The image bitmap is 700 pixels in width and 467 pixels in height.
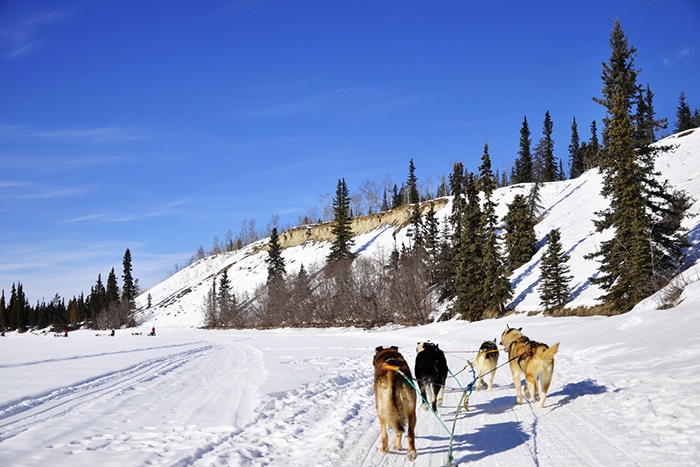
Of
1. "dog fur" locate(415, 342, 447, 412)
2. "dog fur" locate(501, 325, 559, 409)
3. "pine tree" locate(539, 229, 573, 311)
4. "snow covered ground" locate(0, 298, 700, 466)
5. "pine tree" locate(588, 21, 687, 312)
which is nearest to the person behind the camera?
"snow covered ground" locate(0, 298, 700, 466)

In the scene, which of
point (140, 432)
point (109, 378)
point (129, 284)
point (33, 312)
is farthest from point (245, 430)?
point (33, 312)

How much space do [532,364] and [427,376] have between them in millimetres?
1953

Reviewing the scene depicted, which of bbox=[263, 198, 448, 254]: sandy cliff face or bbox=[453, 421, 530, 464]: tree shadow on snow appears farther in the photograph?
bbox=[263, 198, 448, 254]: sandy cliff face

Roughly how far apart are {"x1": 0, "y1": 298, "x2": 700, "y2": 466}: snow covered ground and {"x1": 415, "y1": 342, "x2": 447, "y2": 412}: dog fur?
1.28 feet

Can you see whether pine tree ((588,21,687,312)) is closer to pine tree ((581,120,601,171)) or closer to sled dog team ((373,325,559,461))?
sled dog team ((373,325,559,461))

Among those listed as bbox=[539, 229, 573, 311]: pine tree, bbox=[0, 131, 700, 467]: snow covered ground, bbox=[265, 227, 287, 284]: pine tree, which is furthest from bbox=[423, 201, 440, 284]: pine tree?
bbox=[0, 131, 700, 467]: snow covered ground

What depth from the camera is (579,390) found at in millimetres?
8750

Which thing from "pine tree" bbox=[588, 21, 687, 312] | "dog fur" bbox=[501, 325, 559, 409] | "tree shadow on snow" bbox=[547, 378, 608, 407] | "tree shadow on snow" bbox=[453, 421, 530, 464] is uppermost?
"pine tree" bbox=[588, 21, 687, 312]

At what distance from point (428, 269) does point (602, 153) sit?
27.2 m

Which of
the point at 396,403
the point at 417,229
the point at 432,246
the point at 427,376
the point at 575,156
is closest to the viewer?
the point at 396,403

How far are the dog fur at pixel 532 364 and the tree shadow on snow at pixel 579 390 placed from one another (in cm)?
47

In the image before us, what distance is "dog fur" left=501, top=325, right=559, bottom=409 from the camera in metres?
7.43

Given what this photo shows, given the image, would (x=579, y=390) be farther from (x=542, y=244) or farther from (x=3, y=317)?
(x=3, y=317)

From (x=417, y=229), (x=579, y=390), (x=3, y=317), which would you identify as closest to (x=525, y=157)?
(x=417, y=229)
